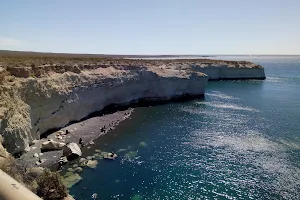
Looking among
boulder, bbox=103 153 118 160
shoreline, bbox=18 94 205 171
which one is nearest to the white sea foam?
shoreline, bbox=18 94 205 171

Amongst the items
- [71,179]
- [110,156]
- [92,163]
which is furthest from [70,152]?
[71,179]

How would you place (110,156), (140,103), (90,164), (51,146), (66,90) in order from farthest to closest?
(140,103) < (66,90) < (51,146) < (110,156) < (90,164)

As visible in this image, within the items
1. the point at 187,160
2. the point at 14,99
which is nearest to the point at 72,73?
the point at 14,99

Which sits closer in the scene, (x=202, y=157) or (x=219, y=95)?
(x=202, y=157)

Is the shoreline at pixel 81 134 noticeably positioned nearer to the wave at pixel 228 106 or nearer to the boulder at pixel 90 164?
the boulder at pixel 90 164

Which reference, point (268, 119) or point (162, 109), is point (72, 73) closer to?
point (162, 109)

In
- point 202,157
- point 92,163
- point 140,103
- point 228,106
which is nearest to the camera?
point 92,163

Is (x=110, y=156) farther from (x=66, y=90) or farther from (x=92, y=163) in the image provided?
(x=66, y=90)
